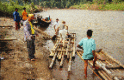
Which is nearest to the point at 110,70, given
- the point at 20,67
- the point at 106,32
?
the point at 20,67

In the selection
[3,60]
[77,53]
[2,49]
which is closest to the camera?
[3,60]

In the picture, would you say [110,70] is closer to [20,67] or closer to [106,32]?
[20,67]

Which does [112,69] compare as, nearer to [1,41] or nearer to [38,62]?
[38,62]

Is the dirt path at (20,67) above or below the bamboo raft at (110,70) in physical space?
above

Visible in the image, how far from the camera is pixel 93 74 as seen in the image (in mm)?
5395

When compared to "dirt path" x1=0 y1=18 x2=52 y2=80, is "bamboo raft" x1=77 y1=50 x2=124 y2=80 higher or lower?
lower

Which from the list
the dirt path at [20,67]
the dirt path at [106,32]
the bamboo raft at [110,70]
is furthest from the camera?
the dirt path at [106,32]

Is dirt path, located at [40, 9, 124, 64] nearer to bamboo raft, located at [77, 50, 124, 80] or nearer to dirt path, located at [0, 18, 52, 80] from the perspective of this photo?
bamboo raft, located at [77, 50, 124, 80]

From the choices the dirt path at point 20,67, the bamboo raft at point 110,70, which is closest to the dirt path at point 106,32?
the bamboo raft at point 110,70

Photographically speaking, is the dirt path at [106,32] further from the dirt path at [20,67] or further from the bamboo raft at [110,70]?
the dirt path at [20,67]

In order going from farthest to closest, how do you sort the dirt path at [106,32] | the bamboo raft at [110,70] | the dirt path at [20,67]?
→ the dirt path at [106,32], the bamboo raft at [110,70], the dirt path at [20,67]

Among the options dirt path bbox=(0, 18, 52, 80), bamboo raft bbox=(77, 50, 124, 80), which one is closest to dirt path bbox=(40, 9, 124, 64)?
bamboo raft bbox=(77, 50, 124, 80)

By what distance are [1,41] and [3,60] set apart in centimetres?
235

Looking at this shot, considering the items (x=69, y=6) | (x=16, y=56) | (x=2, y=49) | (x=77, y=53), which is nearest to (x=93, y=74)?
(x=77, y=53)
